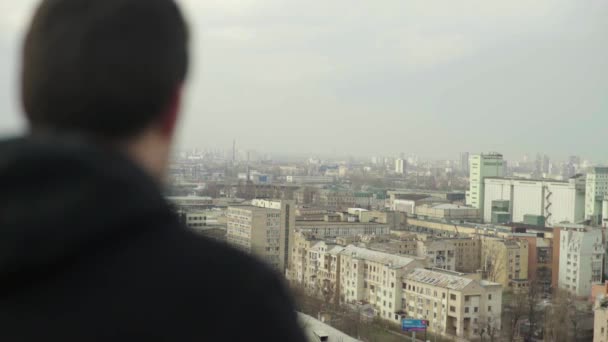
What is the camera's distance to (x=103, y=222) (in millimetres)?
174

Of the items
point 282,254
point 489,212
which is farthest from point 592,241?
point 489,212

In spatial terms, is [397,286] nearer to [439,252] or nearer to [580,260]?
[439,252]

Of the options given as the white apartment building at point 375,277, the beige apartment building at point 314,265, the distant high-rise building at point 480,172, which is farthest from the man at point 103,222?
the distant high-rise building at point 480,172

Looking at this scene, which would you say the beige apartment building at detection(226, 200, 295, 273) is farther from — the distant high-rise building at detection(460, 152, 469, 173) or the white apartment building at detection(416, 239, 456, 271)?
the distant high-rise building at detection(460, 152, 469, 173)

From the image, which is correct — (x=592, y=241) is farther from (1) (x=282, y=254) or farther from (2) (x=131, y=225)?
(2) (x=131, y=225)

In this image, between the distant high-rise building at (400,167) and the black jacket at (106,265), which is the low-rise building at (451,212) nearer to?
the black jacket at (106,265)

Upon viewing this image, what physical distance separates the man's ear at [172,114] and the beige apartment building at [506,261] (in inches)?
298

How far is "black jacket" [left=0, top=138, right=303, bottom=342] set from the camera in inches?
6.7

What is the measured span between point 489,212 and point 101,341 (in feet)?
48.9

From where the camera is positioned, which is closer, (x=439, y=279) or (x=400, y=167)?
(x=439, y=279)

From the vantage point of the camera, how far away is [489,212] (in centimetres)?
1459

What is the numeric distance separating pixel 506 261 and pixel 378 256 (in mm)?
1795

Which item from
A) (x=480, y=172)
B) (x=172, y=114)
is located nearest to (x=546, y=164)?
(x=480, y=172)

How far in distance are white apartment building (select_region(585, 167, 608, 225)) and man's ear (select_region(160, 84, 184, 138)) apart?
41.1ft
